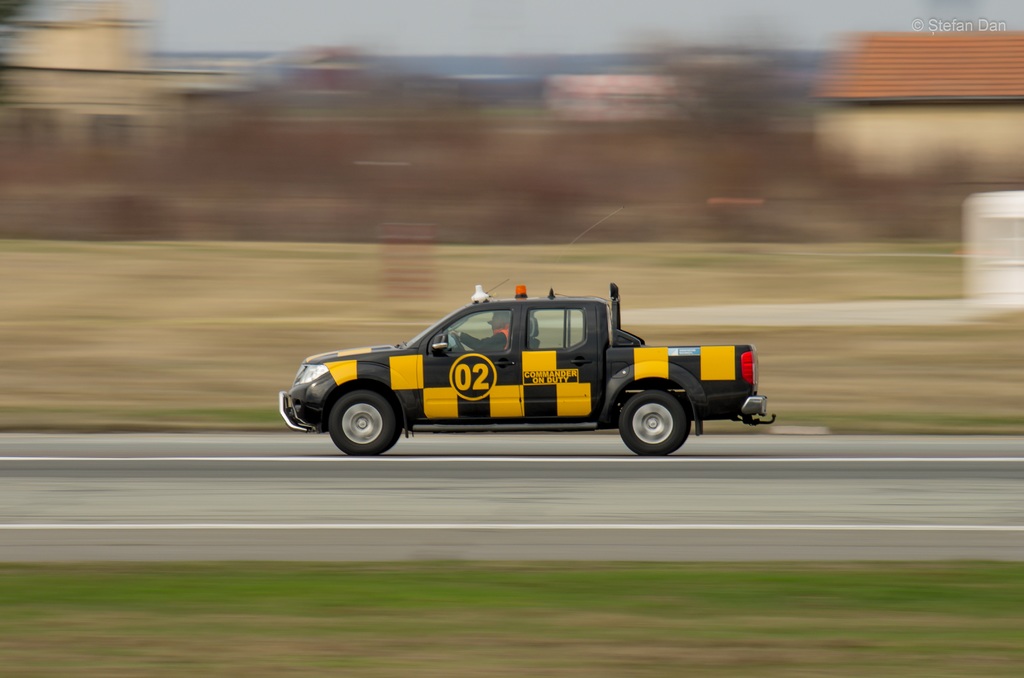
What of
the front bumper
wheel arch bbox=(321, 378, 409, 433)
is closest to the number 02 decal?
wheel arch bbox=(321, 378, 409, 433)

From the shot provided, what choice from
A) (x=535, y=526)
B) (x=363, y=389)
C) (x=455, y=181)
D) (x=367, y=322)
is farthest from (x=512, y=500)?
(x=455, y=181)

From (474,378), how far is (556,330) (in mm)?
921

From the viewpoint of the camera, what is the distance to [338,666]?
6316 mm

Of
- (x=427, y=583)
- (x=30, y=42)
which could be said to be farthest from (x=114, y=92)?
(x=427, y=583)

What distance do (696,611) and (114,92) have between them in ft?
204

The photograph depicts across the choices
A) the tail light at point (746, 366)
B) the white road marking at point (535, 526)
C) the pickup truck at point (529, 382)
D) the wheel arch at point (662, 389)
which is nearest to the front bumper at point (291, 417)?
the pickup truck at point (529, 382)

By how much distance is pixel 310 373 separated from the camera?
1447 cm

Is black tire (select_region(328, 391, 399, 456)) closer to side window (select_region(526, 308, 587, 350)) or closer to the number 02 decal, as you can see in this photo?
the number 02 decal

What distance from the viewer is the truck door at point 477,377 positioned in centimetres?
1427

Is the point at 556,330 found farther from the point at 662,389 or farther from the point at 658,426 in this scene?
the point at 658,426

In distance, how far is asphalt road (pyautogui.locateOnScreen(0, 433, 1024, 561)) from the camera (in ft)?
31.2

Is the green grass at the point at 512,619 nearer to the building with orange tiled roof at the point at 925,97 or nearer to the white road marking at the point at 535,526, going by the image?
the white road marking at the point at 535,526

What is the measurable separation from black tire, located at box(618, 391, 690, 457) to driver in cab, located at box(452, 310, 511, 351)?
135 cm

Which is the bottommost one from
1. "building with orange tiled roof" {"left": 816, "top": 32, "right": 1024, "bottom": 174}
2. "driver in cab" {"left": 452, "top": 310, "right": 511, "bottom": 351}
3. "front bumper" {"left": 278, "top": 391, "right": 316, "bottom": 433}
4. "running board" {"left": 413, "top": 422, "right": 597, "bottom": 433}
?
"running board" {"left": 413, "top": 422, "right": 597, "bottom": 433}
